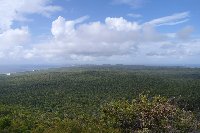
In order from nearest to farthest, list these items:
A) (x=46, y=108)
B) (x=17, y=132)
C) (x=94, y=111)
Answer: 1. (x=17, y=132)
2. (x=94, y=111)
3. (x=46, y=108)

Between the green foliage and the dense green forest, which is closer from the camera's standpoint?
the green foliage

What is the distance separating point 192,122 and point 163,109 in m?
8.88

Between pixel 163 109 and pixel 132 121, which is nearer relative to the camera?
pixel 163 109

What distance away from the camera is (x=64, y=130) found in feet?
153

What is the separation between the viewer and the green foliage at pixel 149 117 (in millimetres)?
45844

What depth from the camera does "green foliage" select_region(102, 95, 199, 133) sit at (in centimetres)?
4584

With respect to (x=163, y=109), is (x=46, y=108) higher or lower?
lower

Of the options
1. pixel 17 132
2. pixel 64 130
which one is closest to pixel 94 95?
pixel 17 132

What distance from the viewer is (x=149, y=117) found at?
46.4m

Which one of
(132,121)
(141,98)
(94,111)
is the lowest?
(94,111)

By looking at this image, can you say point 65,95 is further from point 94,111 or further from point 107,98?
point 94,111

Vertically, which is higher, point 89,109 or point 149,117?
point 149,117

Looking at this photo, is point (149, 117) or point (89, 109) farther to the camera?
point (89, 109)

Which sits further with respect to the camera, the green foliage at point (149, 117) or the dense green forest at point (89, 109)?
the dense green forest at point (89, 109)
